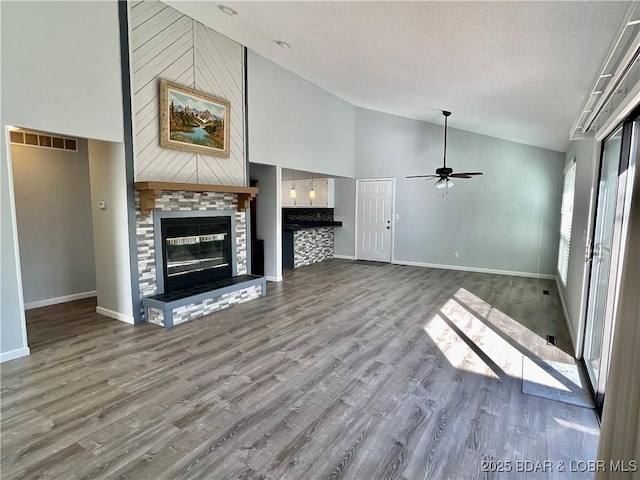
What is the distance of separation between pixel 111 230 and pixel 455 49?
4334 mm

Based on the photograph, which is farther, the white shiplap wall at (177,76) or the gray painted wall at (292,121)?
the gray painted wall at (292,121)

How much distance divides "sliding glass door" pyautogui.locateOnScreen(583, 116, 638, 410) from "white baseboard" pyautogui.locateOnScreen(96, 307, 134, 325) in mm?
4665

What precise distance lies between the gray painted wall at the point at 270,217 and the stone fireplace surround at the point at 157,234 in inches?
36.8

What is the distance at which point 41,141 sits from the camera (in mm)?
4539

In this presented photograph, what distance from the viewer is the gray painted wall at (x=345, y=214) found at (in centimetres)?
881

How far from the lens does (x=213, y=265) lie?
5.02 m

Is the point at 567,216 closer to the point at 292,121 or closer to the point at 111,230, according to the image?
the point at 292,121

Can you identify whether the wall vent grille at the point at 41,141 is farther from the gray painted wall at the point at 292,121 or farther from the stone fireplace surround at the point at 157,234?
the gray painted wall at the point at 292,121

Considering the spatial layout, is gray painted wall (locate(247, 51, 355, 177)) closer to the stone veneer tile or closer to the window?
the stone veneer tile

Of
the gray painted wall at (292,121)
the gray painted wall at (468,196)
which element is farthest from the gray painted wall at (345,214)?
the gray painted wall at (292,121)

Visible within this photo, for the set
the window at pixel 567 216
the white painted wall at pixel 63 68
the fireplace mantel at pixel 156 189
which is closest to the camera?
the white painted wall at pixel 63 68

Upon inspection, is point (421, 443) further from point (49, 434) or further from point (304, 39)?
point (304, 39)

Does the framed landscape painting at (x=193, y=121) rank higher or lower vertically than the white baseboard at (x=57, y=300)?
higher

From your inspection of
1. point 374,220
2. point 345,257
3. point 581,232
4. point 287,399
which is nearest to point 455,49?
point 581,232
